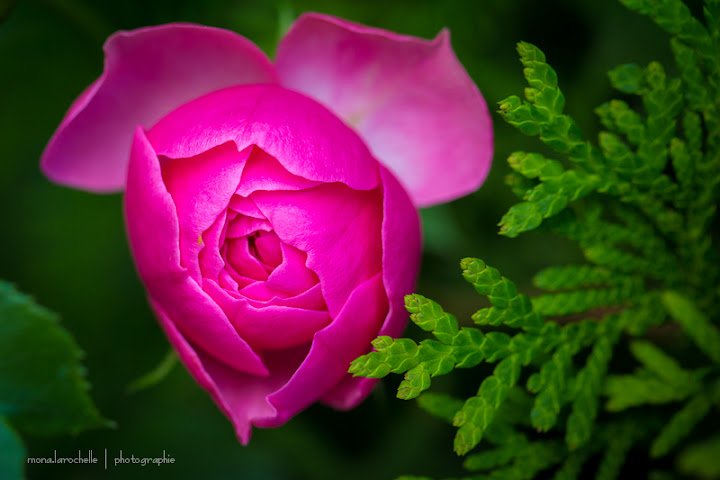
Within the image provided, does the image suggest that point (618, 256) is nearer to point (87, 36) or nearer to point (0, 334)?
point (0, 334)

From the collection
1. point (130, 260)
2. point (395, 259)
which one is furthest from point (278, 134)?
point (130, 260)

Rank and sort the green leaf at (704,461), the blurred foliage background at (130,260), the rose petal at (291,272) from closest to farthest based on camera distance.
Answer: the green leaf at (704,461)
the rose petal at (291,272)
the blurred foliage background at (130,260)

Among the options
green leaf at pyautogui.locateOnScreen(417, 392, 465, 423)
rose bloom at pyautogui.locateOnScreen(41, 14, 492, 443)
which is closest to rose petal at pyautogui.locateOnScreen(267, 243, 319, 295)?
rose bloom at pyautogui.locateOnScreen(41, 14, 492, 443)

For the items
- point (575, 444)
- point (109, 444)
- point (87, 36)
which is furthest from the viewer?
point (109, 444)

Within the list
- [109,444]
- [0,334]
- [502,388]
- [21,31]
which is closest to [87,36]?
[21,31]

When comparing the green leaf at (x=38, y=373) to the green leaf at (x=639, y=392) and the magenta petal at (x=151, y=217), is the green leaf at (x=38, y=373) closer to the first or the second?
the magenta petal at (x=151, y=217)

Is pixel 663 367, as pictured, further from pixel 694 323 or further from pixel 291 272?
pixel 291 272

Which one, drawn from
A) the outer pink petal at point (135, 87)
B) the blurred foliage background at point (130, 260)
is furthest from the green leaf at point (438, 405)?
the outer pink petal at point (135, 87)
